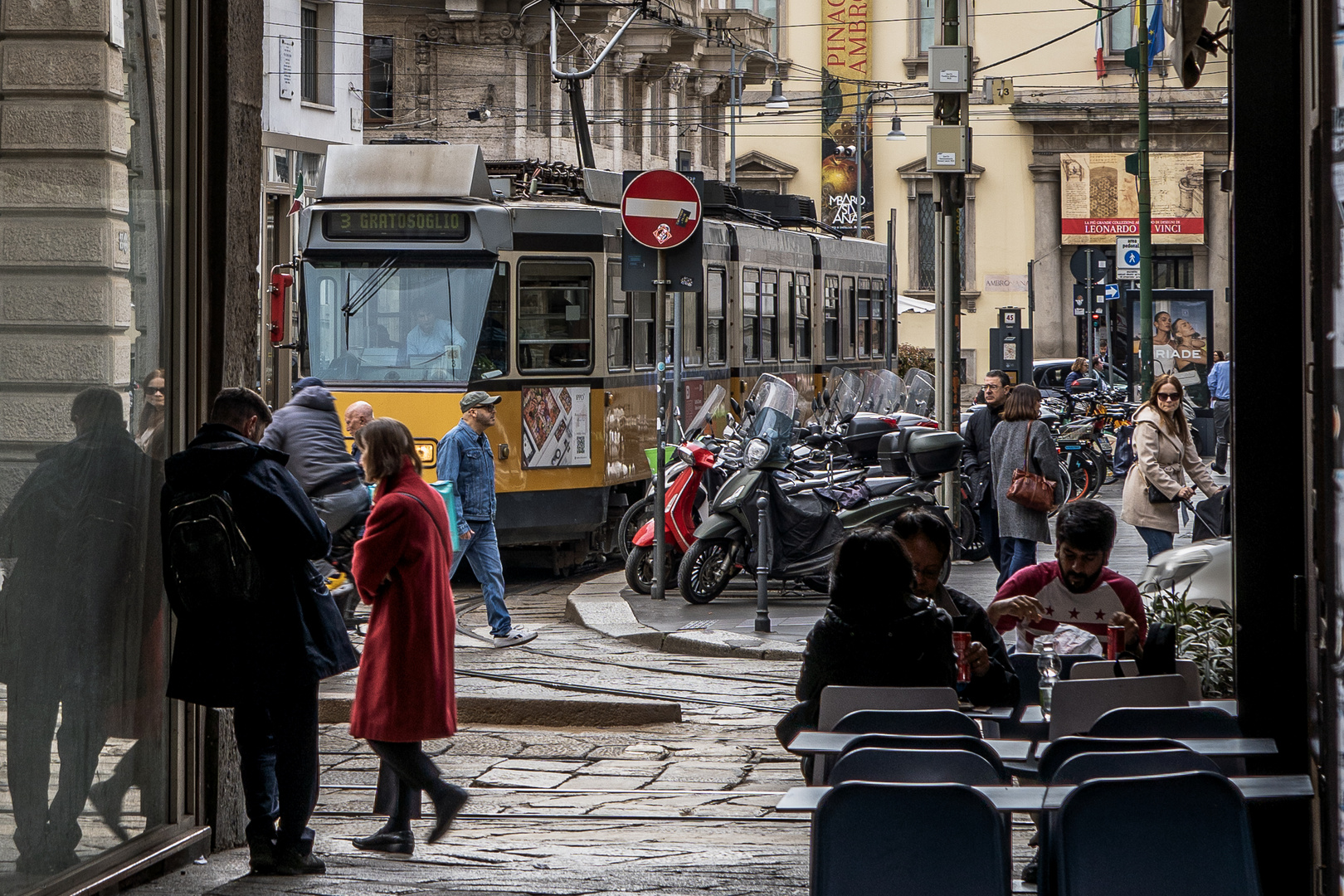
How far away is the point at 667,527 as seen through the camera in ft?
47.0

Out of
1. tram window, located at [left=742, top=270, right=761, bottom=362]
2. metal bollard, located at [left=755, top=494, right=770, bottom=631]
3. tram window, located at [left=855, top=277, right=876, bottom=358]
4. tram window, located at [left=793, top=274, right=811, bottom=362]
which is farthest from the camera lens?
tram window, located at [left=855, top=277, right=876, bottom=358]

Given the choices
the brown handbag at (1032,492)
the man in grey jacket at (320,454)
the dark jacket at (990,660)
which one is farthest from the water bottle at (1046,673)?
the man in grey jacket at (320,454)

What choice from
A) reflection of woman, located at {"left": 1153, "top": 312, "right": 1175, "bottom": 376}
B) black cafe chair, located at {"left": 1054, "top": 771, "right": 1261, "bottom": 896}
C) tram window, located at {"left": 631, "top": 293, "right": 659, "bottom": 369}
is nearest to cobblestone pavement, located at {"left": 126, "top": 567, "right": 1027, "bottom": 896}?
black cafe chair, located at {"left": 1054, "top": 771, "right": 1261, "bottom": 896}

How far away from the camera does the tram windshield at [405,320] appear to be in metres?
15.3

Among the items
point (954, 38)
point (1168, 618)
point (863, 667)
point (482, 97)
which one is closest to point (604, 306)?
point (954, 38)

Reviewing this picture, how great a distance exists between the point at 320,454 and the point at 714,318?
358 inches

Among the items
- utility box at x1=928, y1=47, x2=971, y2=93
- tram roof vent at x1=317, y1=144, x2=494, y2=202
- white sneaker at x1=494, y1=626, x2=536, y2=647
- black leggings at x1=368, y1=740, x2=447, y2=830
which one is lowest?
white sneaker at x1=494, y1=626, x2=536, y2=647

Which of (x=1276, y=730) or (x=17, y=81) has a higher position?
(x=17, y=81)

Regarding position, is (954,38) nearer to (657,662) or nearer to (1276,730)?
(657,662)

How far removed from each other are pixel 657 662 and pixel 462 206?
17.5 ft

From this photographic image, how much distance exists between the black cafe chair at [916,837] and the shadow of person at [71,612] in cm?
232

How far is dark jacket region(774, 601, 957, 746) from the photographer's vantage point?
5695 mm

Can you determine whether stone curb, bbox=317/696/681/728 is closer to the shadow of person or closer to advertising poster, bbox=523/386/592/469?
the shadow of person

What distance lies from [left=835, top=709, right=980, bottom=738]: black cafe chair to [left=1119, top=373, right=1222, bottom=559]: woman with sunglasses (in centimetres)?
697
